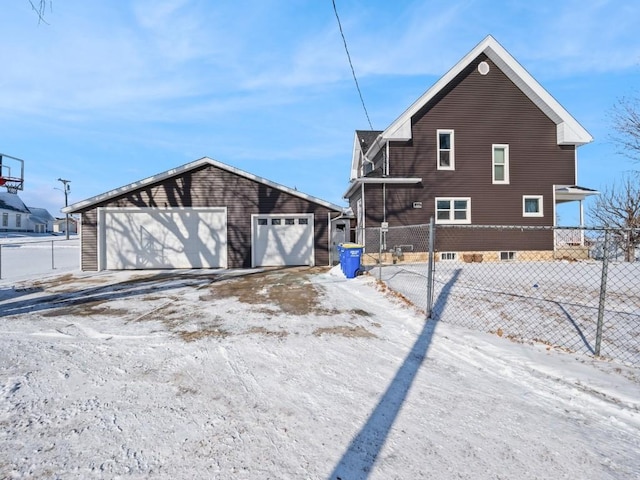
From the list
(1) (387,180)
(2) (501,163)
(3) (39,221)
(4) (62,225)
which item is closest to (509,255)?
(2) (501,163)

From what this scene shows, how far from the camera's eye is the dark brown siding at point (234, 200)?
13133mm


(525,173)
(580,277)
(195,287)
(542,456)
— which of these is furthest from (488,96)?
(542,456)

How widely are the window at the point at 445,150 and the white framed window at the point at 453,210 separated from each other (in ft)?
5.03

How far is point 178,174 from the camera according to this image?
13.1m

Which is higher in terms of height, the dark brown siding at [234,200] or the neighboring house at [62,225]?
the neighboring house at [62,225]

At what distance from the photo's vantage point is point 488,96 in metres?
14.4

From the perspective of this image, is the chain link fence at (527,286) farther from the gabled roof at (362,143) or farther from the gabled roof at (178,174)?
the gabled roof at (362,143)

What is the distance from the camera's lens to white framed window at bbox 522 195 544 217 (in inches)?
569

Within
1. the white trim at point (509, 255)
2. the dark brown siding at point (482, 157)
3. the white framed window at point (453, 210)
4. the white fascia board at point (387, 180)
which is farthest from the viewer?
the white trim at point (509, 255)

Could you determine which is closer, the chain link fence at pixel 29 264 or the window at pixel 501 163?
the chain link fence at pixel 29 264

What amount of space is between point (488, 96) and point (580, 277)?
30.1 ft

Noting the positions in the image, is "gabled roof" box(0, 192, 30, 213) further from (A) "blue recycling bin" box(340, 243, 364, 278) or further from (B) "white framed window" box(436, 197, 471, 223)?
(B) "white framed window" box(436, 197, 471, 223)

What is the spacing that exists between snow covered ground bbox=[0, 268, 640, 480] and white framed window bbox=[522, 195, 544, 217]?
41.2 feet

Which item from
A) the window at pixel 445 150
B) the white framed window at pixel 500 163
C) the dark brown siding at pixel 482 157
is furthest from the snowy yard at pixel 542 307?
the window at pixel 445 150
